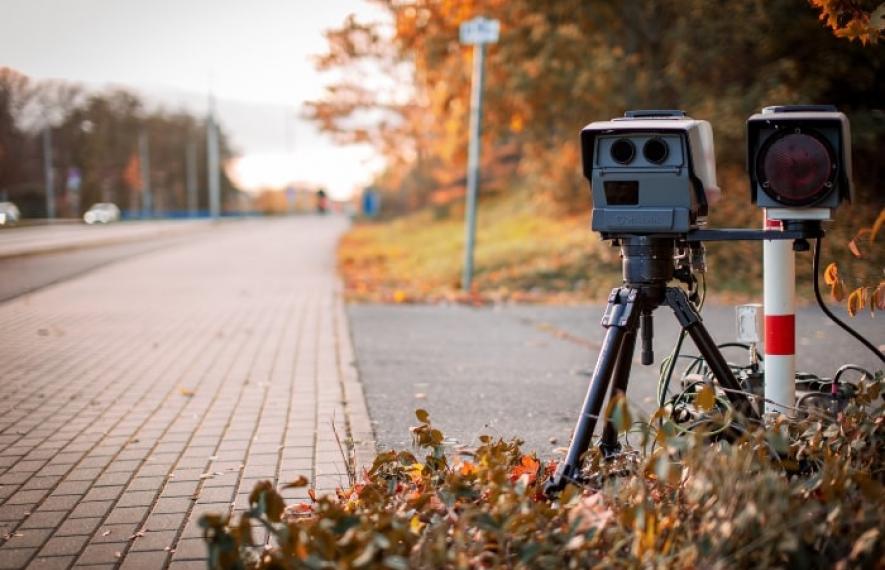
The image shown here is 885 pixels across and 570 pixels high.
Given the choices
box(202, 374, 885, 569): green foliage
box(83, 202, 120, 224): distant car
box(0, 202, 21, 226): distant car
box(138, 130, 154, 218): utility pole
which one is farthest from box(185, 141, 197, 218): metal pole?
box(202, 374, 885, 569): green foliage

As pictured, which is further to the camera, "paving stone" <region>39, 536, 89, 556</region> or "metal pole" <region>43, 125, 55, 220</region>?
"metal pole" <region>43, 125, 55, 220</region>

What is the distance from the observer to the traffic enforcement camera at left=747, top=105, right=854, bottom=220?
3.25 m

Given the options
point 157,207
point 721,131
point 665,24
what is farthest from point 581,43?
point 157,207

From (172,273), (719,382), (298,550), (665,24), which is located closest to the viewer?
(298,550)

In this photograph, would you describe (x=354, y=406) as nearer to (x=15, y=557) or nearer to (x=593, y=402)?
(x=15, y=557)

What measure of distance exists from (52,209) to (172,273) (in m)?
4.26

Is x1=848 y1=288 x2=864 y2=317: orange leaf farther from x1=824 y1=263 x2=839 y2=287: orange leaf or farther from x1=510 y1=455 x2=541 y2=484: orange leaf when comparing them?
x1=510 y1=455 x2=541 y2=484: orange leaf

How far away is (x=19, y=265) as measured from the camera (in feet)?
53.8

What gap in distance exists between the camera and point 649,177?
10.6ft

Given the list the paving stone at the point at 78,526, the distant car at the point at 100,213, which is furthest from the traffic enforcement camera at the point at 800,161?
the distant car at the point at 100,213

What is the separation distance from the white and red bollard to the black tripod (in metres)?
0.45

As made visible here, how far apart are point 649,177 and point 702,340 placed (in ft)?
2.07

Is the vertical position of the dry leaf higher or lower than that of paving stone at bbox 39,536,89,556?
higher

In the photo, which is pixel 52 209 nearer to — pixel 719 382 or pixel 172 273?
pixel 172 273
